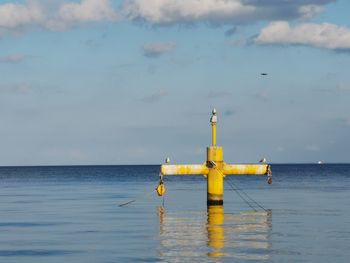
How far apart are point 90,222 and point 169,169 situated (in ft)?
31.4

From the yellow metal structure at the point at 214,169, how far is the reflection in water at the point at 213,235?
5.04 ft

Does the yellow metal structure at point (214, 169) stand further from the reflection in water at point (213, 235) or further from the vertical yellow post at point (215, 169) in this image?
the reflection in water at point (213, 235)

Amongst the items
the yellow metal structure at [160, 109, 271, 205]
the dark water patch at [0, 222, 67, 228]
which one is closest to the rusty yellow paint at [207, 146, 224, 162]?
the yellow metal structure at [160, 109, 271, 205]

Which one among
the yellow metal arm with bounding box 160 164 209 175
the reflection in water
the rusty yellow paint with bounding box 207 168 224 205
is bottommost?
the reflection in water

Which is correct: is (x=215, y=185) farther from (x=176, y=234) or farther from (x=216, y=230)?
(x=176, y=234)

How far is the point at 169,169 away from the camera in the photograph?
193 feet

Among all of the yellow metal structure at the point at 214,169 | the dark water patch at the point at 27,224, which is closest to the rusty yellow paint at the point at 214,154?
the yellow metal structure at the point at 214,169

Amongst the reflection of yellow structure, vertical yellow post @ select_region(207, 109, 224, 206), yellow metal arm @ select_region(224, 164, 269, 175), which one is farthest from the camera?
yellow metal arm @ select_region(224, 164, 269, 175)

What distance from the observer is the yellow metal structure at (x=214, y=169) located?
5775cm

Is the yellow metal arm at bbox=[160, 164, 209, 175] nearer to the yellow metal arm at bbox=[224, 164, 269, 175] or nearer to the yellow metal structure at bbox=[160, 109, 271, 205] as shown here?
the yellow metal structure at bbox=[160, 109, 271, 205]

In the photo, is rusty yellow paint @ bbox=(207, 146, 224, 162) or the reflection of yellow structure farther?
rusty yellow paint @ bbox=(207, 146, 224, 162)

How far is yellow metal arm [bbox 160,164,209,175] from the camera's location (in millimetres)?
57938

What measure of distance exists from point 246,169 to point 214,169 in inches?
100

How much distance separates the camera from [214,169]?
57656mm
